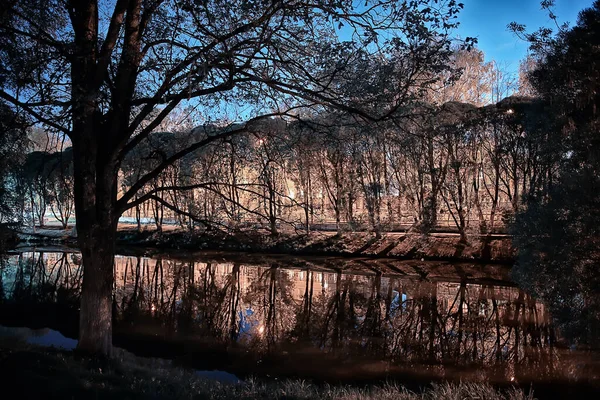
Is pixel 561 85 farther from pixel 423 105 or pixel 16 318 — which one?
pixel 16 318

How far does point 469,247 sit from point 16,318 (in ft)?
81.0

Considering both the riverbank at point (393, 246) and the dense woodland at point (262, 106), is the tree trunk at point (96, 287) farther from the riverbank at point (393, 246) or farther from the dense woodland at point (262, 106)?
the riverbank at point (393, 246)

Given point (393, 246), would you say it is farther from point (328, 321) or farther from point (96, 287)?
point (96, 287)

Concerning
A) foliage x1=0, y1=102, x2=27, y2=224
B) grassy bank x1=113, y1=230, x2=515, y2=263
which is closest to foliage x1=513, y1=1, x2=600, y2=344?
foliage x1=0, y1=102, x2=27, y2=224

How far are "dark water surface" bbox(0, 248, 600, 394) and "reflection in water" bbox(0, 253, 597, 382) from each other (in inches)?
1.8

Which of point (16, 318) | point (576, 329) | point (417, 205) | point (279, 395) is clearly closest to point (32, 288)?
point (16, 318)

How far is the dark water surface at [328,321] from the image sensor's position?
10445 mm

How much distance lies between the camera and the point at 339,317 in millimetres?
15320

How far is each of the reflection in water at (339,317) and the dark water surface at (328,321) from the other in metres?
0.05

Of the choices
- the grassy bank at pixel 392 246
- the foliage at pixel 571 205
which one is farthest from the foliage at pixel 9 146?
the grassy bank at pixel 392 246

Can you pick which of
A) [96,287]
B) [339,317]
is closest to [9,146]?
[96,287]

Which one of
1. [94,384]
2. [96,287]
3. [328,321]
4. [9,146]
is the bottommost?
[328,321]

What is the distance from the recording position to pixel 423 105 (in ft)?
25.0

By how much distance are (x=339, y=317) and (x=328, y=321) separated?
721mm
